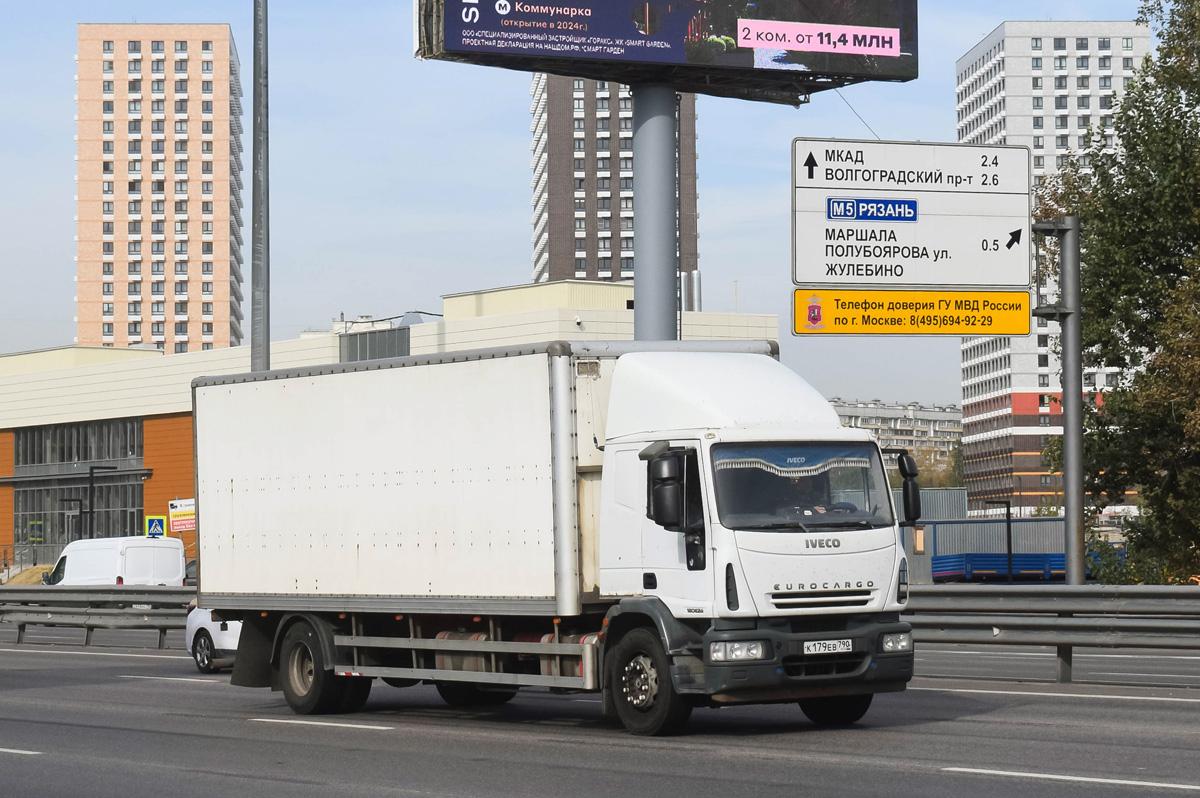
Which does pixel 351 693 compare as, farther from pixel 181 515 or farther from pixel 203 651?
pixel 181 515

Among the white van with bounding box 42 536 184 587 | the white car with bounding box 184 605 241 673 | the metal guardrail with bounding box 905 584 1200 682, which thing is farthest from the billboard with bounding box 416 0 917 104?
the metal guardrail with bounding box 905 584 1200 682

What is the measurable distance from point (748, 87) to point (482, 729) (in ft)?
100

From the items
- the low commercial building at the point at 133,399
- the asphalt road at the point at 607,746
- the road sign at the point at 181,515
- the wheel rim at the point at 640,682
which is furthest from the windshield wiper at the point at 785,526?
the low commercial building at the point at 133,399

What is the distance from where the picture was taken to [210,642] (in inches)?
882

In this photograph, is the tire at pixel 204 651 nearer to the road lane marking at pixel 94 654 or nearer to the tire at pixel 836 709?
the road lane marking at pixel 94 654

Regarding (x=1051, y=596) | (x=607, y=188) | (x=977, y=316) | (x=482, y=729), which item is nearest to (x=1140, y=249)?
(x=977, y=316)

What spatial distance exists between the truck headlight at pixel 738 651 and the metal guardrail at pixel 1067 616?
546 cm

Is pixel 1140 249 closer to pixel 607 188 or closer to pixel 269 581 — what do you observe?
pixel 269 581

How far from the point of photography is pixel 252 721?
15102 mm

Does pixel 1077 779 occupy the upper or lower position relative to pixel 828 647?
lower

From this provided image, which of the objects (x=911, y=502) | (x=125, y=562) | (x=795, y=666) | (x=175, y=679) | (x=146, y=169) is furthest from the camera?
(x=146, y=169)

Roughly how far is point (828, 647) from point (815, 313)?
11.9 m

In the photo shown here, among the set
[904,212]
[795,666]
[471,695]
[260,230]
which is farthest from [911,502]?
[260,230]

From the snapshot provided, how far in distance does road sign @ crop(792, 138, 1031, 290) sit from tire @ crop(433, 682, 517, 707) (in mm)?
9087
